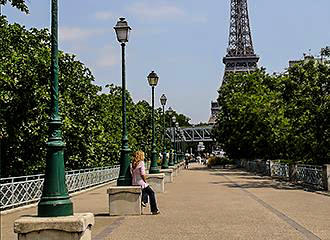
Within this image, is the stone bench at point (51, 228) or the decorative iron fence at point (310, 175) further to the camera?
the decorative iron fence at point (310, 175)

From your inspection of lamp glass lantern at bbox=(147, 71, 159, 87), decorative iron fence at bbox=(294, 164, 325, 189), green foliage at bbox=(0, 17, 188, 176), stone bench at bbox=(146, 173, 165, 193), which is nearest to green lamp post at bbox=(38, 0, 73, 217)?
green foliage at bbox=(0, 17, 188, 176)

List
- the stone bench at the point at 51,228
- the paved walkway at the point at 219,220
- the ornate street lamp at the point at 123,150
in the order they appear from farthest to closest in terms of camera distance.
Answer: the ornate street lamp at the point at 123,150 → the paved walkway at the point at 219,220 → the stone bench at the point at 51,228

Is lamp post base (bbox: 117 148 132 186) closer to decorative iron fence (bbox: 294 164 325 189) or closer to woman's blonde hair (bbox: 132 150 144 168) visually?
woman's blonde hair (bbox: 132 150 144 168)

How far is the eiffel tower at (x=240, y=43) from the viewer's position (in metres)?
122

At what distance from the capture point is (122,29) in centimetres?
1623

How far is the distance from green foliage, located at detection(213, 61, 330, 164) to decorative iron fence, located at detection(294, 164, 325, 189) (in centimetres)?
72

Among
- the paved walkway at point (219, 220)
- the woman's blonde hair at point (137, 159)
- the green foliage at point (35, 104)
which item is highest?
the green foliage at point (35, 104)

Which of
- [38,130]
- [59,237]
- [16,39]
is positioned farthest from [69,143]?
[59,237]

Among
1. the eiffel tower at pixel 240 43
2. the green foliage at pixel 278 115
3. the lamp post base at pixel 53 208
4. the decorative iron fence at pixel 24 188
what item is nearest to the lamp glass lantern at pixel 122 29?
the decorative iron fence at pixel 24 188

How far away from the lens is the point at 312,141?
27.8m

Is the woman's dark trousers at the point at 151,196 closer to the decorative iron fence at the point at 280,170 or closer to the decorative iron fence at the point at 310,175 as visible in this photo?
the decorative iron fence at the point at 310,175

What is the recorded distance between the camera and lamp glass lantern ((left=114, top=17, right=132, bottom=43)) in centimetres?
1623

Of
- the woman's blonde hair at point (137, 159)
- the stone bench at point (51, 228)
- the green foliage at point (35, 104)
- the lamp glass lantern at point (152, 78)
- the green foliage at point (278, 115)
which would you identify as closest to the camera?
the stone bench at point (51, 228)

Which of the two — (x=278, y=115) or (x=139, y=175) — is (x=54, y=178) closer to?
(x=139, y=175)
